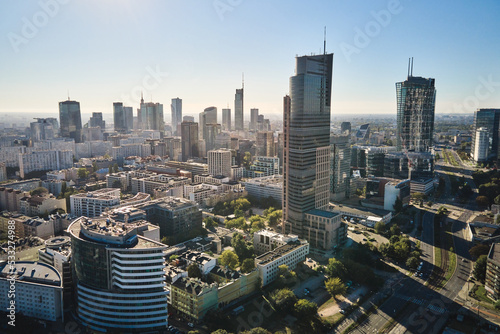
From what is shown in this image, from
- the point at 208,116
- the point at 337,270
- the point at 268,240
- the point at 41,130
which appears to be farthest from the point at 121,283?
the point at 208,116

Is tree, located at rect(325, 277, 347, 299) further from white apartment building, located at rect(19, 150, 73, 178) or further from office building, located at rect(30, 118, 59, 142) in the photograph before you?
office building, located at rect(30, 118, 59, 142)

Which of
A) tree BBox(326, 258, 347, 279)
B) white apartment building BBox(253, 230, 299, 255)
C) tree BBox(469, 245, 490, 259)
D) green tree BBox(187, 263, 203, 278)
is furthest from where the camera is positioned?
white apartment building BBox(253, 230, 299, 255)

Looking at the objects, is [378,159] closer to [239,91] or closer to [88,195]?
[88,195]

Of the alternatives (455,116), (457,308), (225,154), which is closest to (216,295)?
(457,308)

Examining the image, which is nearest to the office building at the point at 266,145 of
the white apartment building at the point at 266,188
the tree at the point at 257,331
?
the white apartment building at the point at 266,188

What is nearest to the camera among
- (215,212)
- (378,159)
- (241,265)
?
(241,265)

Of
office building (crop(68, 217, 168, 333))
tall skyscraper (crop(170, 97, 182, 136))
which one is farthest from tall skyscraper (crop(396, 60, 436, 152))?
tall skyscraper (crop(170, 97, 182, 136))

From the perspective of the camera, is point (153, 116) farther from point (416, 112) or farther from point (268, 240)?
point (268, 240)
